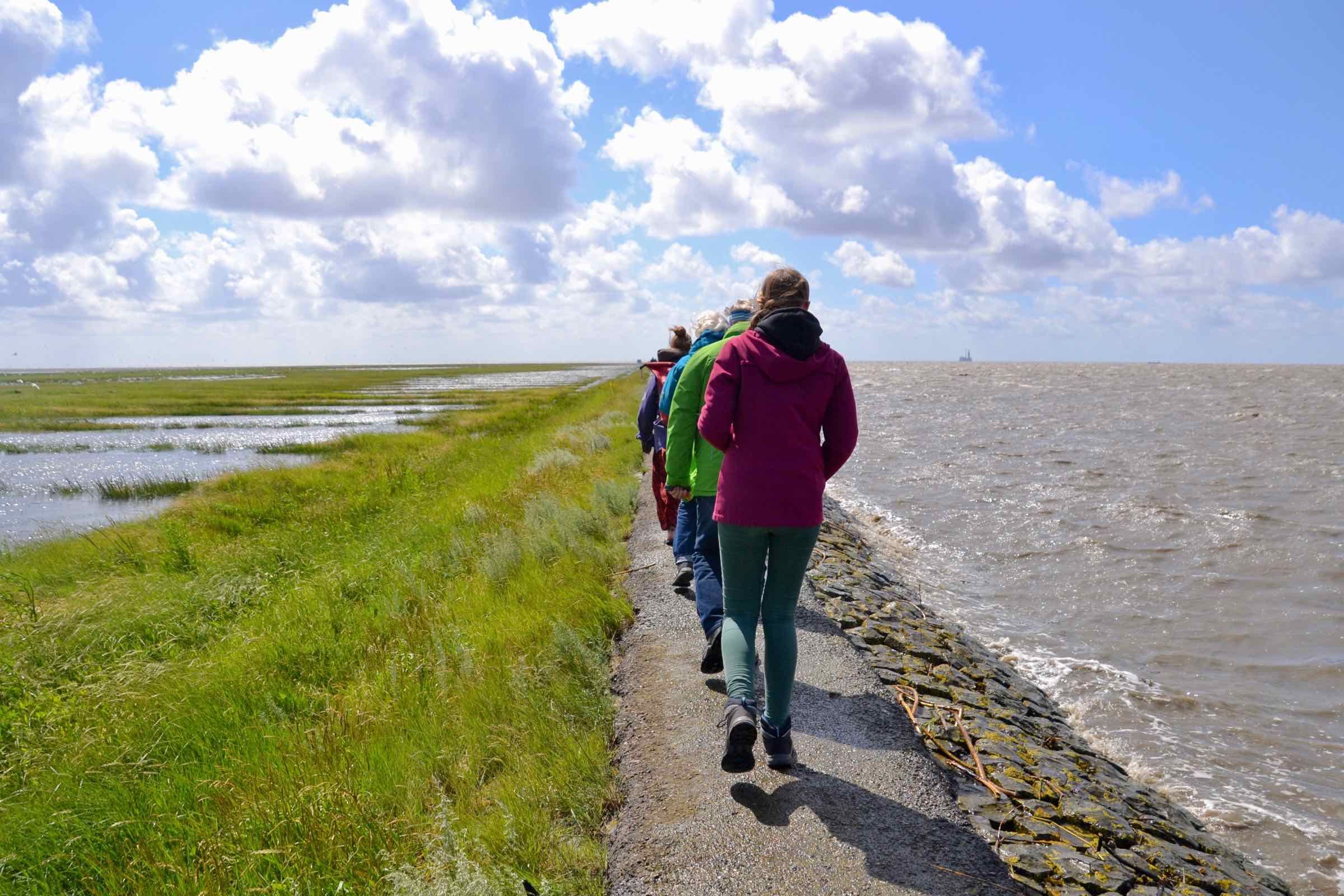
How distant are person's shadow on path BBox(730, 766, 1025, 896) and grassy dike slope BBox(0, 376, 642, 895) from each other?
2.59ft

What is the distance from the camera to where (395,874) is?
2877mm

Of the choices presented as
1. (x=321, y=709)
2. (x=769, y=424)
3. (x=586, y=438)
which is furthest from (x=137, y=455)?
(x=769, y=424)

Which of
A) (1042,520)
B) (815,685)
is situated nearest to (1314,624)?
(1042,520)

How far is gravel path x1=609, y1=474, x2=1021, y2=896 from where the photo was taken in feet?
10.1

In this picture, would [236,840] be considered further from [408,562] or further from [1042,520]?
[1042,520]

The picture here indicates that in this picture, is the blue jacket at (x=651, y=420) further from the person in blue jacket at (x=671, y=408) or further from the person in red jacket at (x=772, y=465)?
the person in red jacket at (x=772, y=465)

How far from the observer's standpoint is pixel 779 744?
12.2 feet

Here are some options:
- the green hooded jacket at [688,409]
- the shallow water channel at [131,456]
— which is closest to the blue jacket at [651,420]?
the green hooded jacket at [688,409]

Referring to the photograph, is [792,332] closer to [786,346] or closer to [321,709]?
[786,346]

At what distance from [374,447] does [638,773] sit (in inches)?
921

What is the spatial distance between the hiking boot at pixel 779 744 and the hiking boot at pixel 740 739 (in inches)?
6.5

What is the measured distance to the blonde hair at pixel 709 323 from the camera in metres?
4.62

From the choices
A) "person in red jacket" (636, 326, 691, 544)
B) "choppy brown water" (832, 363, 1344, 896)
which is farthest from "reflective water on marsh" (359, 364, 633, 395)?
"person in red jacket" (636, 326, 691, 544)

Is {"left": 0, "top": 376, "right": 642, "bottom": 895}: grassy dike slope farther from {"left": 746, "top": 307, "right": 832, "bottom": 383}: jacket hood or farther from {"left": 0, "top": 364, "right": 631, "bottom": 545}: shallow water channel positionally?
{"left": 0, "top": 364, "right": 631, "bottom": 545}: shallow water channel
